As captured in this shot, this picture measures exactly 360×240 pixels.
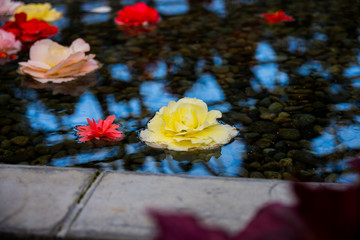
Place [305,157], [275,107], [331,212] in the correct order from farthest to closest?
[275,107] < [305,157] < [331,212]

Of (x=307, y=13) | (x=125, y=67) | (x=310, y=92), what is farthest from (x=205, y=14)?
(x=310, y=92)

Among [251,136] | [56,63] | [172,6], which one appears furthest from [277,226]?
[172,6]

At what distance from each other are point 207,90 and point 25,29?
4.71 ft

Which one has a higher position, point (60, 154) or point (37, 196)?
point (37, 196)

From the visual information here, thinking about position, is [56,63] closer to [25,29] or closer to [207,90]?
[25,29]

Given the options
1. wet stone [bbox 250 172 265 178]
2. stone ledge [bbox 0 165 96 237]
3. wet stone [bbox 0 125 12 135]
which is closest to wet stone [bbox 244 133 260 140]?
wet stone [bbox 250 172 265 178]

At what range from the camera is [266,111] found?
1.79 metres

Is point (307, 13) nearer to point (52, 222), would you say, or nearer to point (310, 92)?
point (310, 92)

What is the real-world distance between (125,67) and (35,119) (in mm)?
687

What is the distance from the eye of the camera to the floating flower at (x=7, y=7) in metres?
3.22

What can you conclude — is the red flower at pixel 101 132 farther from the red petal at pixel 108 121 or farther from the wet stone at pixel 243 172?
the wet stone at pixel 243 172

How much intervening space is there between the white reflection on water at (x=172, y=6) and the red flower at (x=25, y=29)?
102 cm

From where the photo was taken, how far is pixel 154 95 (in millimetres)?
1984

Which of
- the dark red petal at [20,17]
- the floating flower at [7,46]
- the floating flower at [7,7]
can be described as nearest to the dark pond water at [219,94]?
the floating flower at [7,46]
